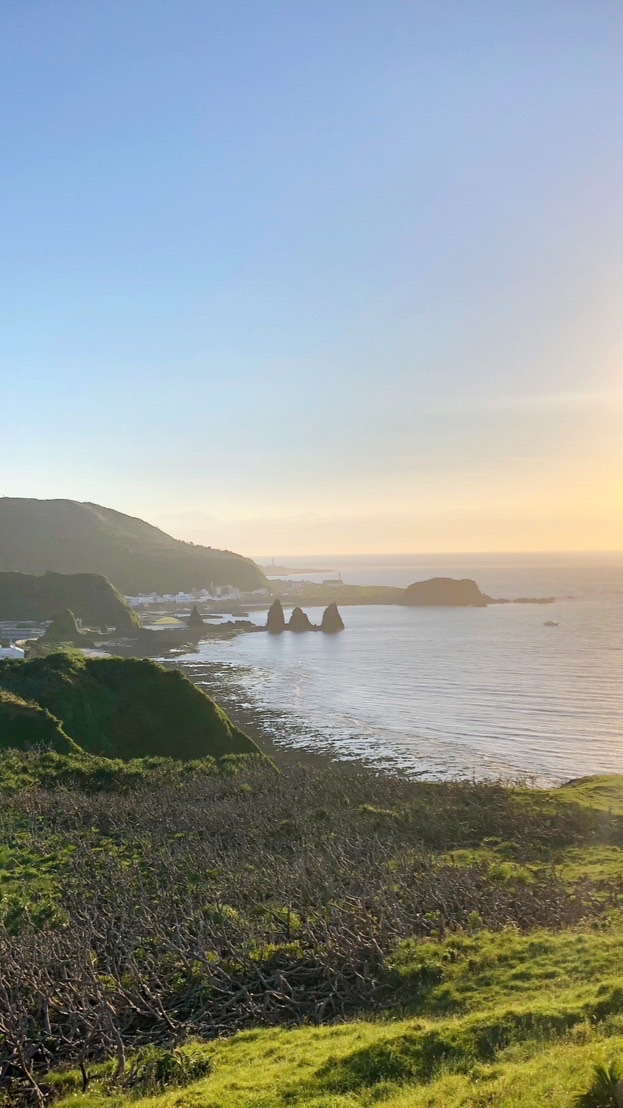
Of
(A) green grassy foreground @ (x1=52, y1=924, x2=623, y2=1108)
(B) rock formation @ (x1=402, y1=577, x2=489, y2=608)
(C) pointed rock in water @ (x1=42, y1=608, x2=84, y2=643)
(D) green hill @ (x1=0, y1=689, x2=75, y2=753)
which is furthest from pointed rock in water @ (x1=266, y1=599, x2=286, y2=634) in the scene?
(A) green grassy foreground @ (x1=52, y1=924, x2=623, y2=1108)

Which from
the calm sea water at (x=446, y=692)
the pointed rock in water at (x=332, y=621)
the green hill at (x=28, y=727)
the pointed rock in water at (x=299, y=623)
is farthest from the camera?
the pointed rock in water at (x=299, y=623)

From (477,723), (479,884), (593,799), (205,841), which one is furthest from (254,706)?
(479,884)

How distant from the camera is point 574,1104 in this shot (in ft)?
25.4

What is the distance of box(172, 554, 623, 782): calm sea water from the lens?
1908 inches

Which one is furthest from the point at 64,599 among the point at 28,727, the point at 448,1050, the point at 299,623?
the point at 448,1050

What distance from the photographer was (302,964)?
13852 millimetres

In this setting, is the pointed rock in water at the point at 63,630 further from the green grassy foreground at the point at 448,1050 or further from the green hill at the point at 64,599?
the green grassy foreground at the point at 448,1050

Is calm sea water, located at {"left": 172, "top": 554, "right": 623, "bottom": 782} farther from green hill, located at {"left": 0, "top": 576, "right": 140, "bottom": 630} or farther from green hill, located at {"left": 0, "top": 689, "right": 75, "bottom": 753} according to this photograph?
green hill, located at {"left": 0, "top": 576, "right": 140, "bottom": 630}

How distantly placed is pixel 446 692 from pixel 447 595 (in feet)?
384

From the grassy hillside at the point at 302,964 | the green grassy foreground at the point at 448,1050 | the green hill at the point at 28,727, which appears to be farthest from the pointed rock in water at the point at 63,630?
the green grassy foreground at the point at 448,1050

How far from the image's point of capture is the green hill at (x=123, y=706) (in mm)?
39750

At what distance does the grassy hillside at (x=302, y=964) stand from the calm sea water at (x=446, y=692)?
80.2 feet

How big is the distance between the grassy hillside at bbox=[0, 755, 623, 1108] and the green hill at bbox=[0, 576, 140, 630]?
115 meters

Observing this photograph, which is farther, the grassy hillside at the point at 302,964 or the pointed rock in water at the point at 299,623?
the pointed rock in water at the point at 299,623
